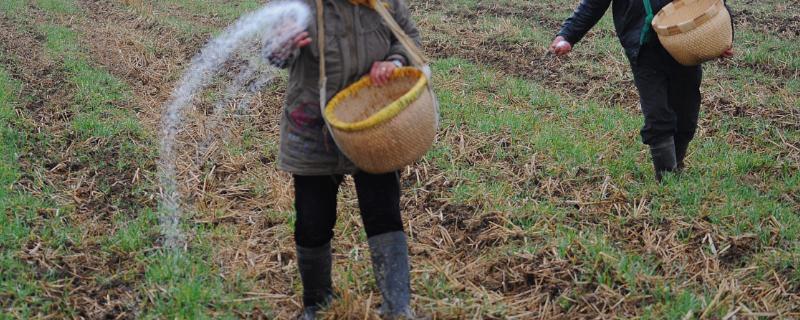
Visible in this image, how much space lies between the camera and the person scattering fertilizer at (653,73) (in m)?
4.38

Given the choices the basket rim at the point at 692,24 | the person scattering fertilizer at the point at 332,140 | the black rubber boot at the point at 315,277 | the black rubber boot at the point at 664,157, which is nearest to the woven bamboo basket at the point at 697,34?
the basket rim at the point at 692,24

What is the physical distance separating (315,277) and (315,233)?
243 millimetres

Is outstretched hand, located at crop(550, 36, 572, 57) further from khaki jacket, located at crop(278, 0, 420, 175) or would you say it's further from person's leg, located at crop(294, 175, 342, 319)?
person's leg, located at crop(294, 175, 342, 319)

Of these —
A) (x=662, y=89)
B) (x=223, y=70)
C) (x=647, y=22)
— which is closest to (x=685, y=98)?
(x=662, y=89)

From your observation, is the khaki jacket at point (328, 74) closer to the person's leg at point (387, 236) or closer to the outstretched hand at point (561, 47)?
the person's leg at point (387, 236)

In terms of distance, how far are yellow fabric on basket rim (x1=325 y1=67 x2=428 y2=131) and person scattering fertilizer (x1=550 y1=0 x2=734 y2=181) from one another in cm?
196

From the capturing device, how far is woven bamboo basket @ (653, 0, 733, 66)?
407 cm

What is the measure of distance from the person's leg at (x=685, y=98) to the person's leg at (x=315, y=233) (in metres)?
2.45

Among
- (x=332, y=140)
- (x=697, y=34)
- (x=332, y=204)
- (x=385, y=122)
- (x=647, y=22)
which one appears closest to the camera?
(x=385, y=122)

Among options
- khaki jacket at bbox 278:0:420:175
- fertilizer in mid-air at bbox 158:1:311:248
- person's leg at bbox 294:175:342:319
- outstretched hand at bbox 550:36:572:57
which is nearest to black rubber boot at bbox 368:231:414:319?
person's leg at bbox 294:175:342:319

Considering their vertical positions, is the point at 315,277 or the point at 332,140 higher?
the point at 332,140

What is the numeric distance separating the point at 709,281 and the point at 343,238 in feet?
5.93

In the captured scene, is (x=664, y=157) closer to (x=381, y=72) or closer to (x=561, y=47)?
(x=561, y=47)

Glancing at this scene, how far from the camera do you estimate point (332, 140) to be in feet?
9.22
